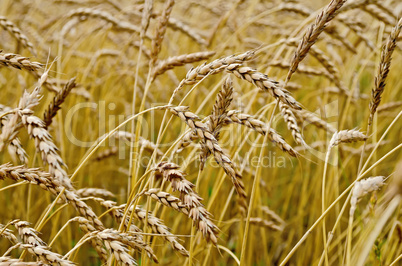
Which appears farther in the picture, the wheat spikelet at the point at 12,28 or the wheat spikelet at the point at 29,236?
the wheat spikelet at the point at 12,28

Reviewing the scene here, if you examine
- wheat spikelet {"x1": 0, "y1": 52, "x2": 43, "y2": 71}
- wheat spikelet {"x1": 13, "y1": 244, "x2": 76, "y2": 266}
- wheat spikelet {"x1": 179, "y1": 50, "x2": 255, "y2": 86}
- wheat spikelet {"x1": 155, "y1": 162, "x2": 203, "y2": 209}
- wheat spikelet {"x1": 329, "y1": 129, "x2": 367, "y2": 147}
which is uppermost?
wheat spikelet {"x1": 179, "y1": 50, "x2": 255, "y2": 86}

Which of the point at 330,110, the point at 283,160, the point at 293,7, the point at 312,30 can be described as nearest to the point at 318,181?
the point at 283,160

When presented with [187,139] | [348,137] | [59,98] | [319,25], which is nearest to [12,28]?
[59,98]

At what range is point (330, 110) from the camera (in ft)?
9.07

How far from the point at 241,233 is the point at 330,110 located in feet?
4.40

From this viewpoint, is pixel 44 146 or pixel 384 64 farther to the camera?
pixel 384 64

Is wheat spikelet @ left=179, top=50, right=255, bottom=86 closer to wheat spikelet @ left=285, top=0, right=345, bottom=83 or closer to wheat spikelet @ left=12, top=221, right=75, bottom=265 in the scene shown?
wheat spikelet @ left=285, top=0, right=345, bottom=83

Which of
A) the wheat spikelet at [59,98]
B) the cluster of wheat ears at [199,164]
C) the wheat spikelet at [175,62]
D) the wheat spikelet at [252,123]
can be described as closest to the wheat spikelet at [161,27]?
the cluster of wheat ears at [199,164]

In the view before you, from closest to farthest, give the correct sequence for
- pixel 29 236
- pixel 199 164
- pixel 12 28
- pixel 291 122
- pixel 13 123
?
1. pixel 13 123
2. pixel 29 236
3. pixel 291 122
4. pixel 12 28
5. pixel 199 164

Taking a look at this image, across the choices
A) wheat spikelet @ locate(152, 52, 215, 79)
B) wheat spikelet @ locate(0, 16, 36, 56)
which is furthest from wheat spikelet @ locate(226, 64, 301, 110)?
wheat spikelet @ locate(0, 16, 36, 56)

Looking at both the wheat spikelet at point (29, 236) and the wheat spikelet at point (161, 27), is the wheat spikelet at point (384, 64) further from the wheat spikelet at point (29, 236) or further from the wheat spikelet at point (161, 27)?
the wheat spikelet at point (29, 236)

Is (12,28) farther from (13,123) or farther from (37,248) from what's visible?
(37,248)

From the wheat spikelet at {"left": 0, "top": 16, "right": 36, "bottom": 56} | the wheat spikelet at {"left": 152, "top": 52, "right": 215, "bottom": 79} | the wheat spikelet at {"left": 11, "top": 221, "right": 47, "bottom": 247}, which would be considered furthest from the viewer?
the wheat spikelet at {"left": 0, "top": 16, "right": 36, "bottom": 56}

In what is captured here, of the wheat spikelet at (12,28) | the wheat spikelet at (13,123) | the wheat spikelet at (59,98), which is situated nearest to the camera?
the wheat spikelet at (13,123)
